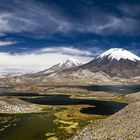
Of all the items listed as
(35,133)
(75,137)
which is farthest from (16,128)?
(75,137)

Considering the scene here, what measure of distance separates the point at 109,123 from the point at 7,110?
81168 mm

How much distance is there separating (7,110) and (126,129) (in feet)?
302

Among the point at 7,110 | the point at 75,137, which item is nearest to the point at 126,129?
the point at 75,137

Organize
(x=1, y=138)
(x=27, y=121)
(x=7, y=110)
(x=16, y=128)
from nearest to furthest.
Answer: (x=1, y=138) < (x=16, y=128) < (x=27, y=121) < (x=7, y=110)

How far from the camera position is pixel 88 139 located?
80625 mm

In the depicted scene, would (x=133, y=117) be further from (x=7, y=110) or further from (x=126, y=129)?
(x=7, y=110)

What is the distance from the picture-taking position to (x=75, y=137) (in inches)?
3450

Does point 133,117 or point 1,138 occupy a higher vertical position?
point 133,117

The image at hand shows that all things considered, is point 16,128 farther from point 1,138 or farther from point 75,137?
point 75,137

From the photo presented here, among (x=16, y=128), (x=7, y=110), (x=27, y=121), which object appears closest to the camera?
(x=16, y=128)

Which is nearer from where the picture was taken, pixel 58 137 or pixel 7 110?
pixel 58 137

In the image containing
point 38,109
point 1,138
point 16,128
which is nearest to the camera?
point 1,138

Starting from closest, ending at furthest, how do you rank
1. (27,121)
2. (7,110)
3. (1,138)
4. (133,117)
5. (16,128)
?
(133,117) < (1,138) < (16,128) < (27,121) < (7,110)

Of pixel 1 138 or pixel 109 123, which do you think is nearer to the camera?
pixel 109 123
